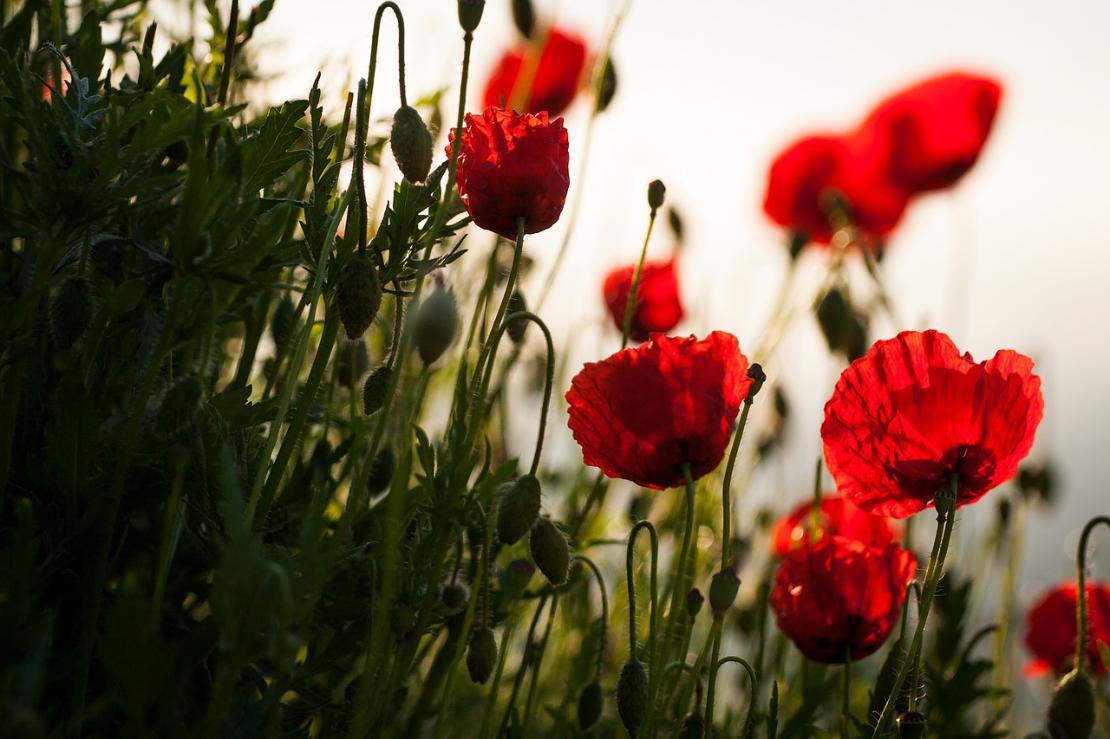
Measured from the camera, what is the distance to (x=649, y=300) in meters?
1.33

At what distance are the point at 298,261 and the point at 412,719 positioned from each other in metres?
0.35

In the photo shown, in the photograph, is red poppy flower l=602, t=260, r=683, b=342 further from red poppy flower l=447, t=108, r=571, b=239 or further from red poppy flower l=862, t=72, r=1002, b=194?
red poppy flower l=862, t=72, r=1002, b=194

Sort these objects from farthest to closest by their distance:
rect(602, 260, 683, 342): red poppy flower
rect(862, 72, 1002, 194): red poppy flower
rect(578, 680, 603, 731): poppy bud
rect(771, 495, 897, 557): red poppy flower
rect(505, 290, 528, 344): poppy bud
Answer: rect(862, 72, 1002, 194): red poppy flower < rect(602, 260, 683, 342): red poppy flower < rect(771, 495, 897, 557): red poppy flower < rect(505, 290, 528, 344): poppy bud < rect(578, 680, 603, 731): poppy bud

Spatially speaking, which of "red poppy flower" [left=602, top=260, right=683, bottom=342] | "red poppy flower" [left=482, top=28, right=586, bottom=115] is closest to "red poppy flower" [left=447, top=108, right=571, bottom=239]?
"red poppy flower" [left=602, top=260, right=683, bottom=342]

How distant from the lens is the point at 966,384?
77 centimetres

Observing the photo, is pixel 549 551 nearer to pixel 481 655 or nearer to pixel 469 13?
pixel 481 655

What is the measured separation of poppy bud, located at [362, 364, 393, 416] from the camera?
809 mm

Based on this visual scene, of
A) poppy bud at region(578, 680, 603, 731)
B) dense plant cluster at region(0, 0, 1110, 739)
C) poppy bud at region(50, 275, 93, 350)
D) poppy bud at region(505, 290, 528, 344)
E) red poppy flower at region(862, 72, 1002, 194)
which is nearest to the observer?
dense plant cluster at region(0, 0, 1110, 739)

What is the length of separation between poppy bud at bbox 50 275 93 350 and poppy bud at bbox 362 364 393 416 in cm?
19

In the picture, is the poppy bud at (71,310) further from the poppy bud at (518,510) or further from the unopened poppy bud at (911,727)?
the unopened poppy bud at (911,727)

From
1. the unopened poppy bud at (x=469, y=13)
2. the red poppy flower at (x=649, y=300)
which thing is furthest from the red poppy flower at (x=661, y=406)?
the red poppy flower at (x=649, y=300)

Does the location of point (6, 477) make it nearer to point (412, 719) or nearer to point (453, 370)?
point (412, 719)

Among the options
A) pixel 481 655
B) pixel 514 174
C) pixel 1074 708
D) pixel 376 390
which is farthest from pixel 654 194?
pixel 1074 708

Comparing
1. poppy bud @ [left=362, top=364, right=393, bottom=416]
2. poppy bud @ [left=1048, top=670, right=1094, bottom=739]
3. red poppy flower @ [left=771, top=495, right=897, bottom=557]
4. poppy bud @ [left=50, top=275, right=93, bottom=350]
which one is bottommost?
poppy bud @ [left=1048, top=670, right=1094, bottom=739]
